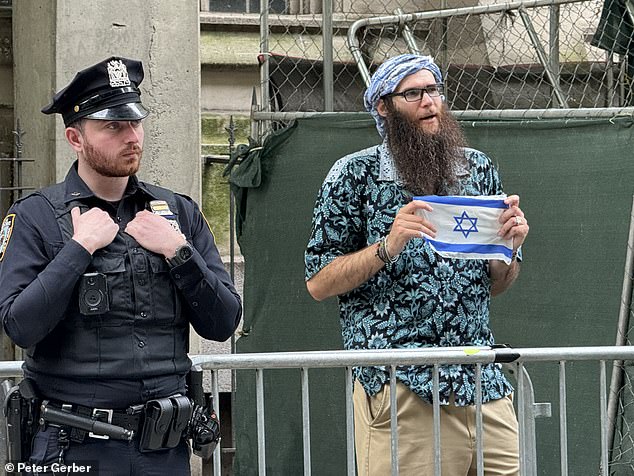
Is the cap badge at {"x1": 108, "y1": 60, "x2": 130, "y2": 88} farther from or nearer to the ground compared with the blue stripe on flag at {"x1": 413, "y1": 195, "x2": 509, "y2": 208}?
farther from the ground

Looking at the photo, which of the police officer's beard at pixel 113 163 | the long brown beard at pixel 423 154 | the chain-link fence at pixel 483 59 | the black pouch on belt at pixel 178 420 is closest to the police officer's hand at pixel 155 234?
the police officer's beard at pixel 113 163

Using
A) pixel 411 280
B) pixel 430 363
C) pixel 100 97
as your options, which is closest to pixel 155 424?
pixel 100 97

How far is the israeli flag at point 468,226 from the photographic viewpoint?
406 cm

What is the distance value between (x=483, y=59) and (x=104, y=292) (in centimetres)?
495

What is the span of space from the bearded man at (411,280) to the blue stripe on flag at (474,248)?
2.3 inches

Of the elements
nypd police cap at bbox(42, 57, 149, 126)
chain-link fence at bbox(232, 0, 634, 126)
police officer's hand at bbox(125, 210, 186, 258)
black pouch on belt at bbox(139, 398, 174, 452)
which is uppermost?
chain-link fence at bbox(232, 0, 634, 126)

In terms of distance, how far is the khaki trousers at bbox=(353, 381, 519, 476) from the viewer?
13.4 feet

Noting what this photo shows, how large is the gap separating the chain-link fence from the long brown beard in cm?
183

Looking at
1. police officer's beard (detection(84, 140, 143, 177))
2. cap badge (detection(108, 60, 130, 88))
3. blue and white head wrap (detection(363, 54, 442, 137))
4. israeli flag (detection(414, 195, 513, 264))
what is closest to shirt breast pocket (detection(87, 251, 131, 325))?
police officer's beard (detection(84, 140, 143, 177))

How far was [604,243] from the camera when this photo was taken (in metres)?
5.74

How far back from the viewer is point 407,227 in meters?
3.96

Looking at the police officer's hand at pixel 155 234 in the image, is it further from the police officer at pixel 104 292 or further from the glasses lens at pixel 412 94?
the glasses lens at pixel 412 94

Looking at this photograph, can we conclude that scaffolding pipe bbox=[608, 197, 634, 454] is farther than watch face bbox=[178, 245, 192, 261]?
Yes

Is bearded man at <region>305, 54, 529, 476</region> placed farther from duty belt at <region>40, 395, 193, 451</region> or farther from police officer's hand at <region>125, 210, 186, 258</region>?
duty belt at <region>40, 395, 193, 451</region>
